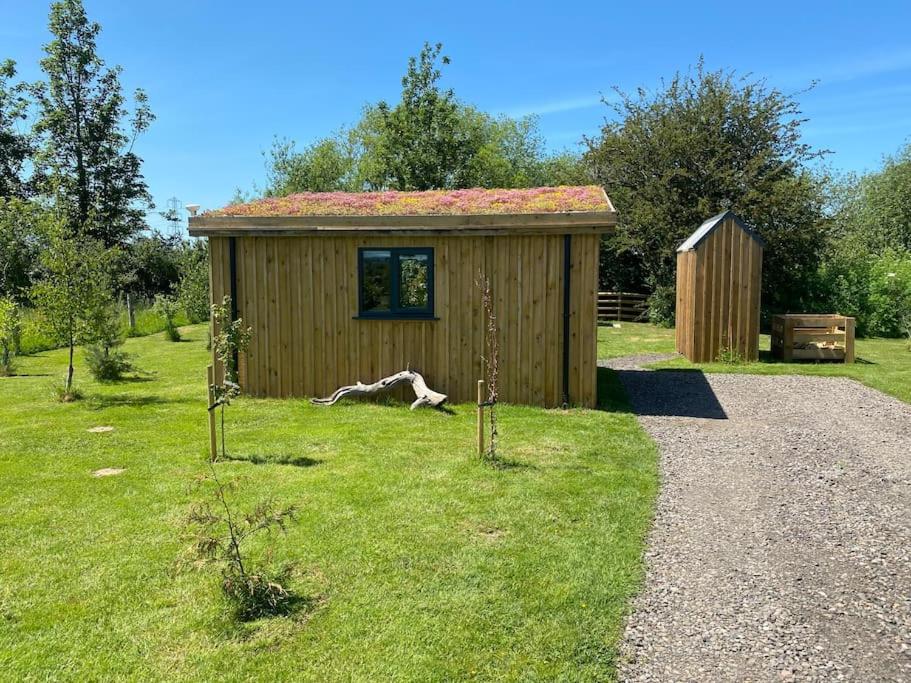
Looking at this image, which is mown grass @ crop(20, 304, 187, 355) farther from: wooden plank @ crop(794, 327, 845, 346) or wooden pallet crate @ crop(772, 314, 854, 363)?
wooden plank @ crop(794, 327, 845, 346)

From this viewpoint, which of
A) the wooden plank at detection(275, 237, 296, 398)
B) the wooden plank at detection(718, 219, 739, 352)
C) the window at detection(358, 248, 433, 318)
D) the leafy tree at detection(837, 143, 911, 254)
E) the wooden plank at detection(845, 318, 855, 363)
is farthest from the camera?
the leafy tree at detection(837, 143, 911, 254)

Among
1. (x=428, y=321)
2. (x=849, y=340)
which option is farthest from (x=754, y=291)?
(x=428, y=321)

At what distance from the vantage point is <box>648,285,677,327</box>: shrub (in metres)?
22.8

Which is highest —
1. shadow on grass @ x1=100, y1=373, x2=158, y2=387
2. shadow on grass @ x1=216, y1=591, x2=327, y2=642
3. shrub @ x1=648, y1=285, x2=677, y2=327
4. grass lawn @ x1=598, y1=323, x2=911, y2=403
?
shrub @ x1=648, y1=285, x2=677, y2=327

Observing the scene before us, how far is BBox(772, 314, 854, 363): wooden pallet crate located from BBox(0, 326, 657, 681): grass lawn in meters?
7.65

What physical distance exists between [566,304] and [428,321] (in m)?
2.01

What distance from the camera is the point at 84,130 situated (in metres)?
29.2

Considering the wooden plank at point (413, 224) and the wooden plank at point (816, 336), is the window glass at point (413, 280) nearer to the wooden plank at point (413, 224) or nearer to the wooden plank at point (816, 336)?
the wooden plank at point (413, 224)

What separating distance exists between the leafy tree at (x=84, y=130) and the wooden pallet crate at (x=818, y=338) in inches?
→ 1040

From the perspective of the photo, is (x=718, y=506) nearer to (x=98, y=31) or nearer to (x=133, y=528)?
(x=133, y=528)

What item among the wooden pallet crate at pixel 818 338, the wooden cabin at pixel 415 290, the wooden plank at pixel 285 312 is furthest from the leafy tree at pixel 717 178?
the wooden plank at pixel 285 312

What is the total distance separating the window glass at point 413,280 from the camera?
378 inches

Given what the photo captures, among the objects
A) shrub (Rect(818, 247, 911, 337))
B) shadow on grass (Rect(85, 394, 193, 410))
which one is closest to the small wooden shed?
shrub (Rect(818, 247, 911, 337))

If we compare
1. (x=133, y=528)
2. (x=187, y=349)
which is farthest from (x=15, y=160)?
(x=133, y=528)
